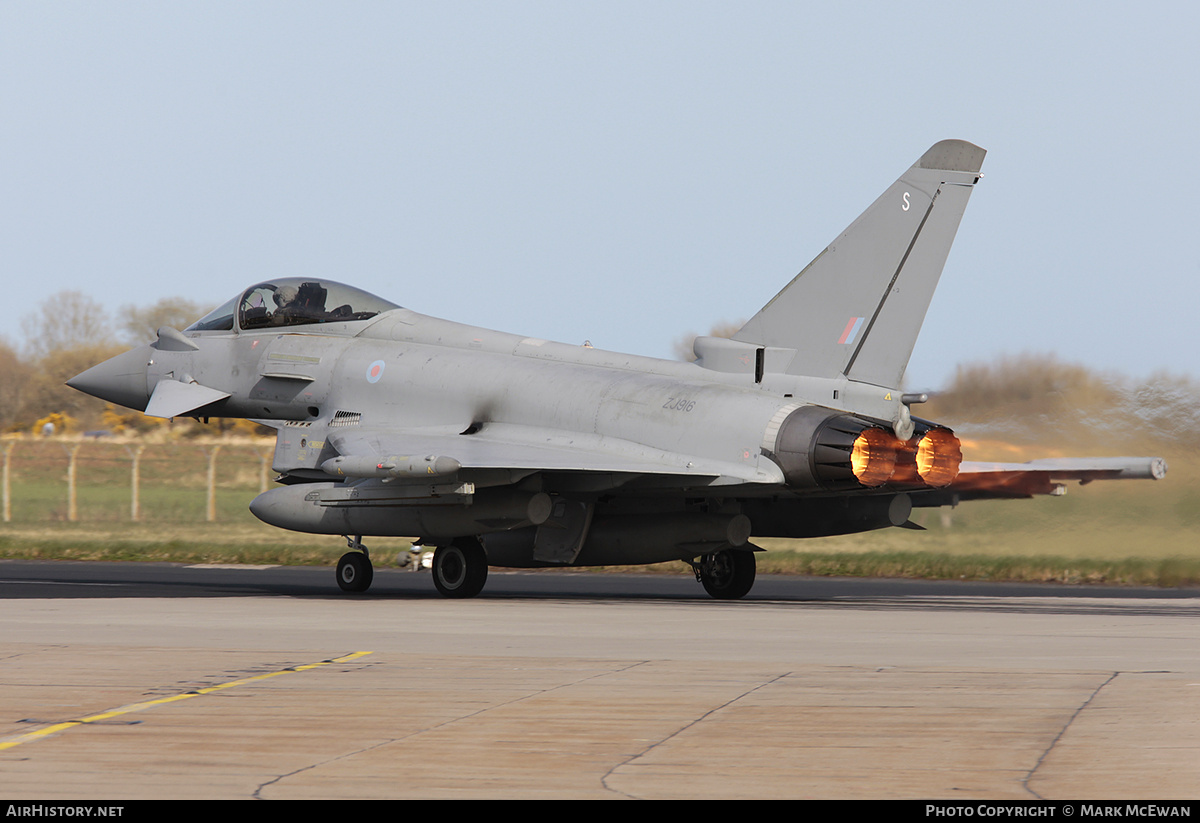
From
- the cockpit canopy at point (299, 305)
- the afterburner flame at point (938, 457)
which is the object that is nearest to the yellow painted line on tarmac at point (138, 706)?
the afterburner flame at point (938, 457)

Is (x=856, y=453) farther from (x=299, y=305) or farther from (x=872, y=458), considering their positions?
(x=299, y=305)

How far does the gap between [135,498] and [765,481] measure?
20.2 meters

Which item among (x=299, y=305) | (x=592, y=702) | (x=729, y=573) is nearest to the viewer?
(x=592, y=702)

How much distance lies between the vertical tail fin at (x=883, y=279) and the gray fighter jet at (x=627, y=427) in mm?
22

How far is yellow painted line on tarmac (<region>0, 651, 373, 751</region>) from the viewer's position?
7250mm

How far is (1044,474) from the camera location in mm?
17328

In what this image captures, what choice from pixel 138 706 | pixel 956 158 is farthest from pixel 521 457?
pixel 138 706

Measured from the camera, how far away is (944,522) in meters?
20.4

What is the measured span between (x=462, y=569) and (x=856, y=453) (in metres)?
5.40

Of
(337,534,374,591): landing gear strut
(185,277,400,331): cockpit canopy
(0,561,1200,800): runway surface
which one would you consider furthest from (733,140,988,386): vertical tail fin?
(185,277,400,331): cockpit canopy

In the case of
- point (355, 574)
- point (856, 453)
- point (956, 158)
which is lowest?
point (355, 574)

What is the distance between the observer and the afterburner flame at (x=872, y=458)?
14742mm

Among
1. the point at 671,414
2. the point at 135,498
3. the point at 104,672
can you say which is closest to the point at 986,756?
the point at 104,672
